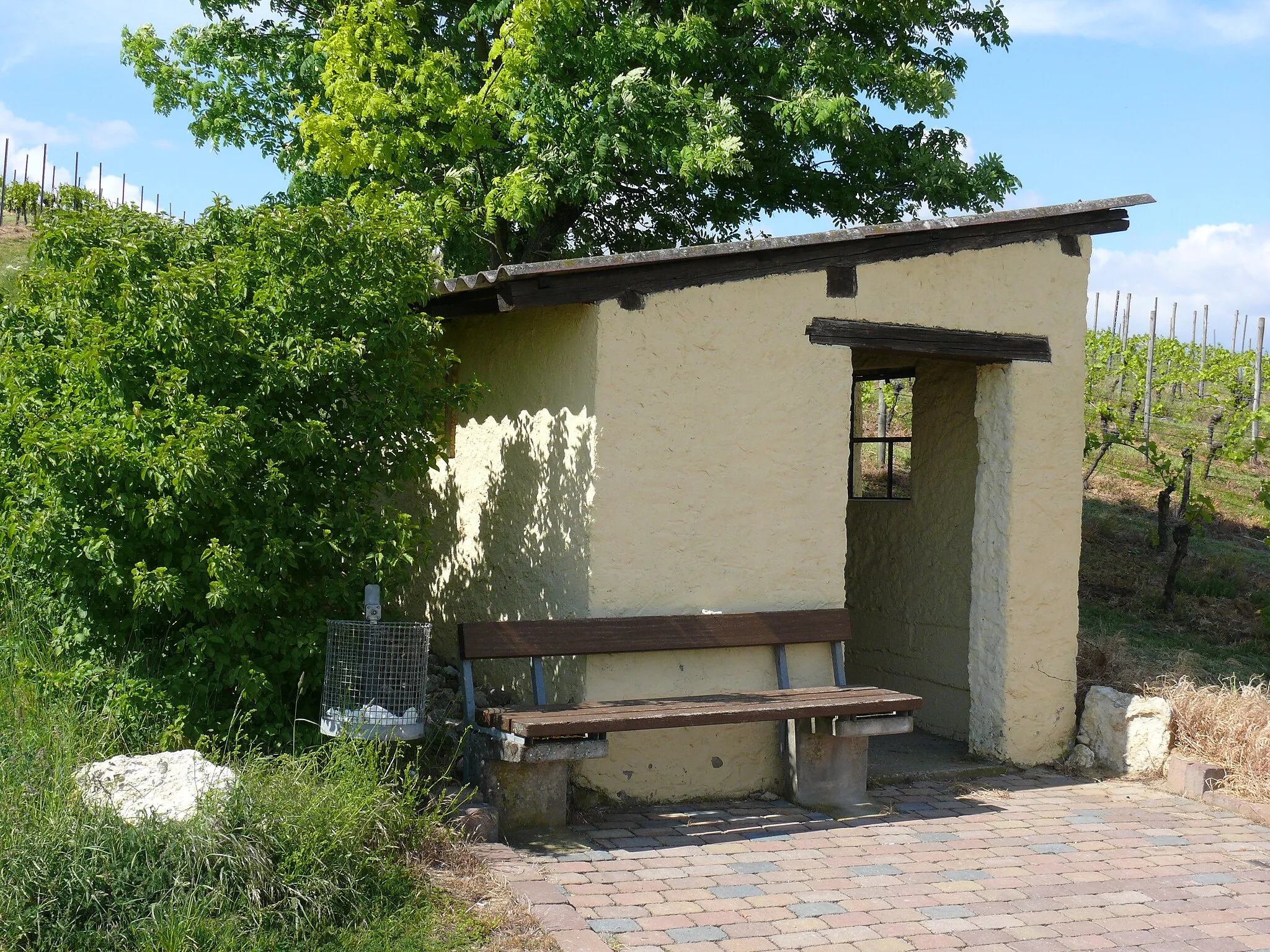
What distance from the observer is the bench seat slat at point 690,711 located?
5348 mm

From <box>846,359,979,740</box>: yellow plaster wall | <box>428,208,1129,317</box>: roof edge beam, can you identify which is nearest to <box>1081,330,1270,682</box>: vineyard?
<box>846,359,979,740</box>: yellow plaster wall

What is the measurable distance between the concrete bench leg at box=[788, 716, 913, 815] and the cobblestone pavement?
0.14 meters

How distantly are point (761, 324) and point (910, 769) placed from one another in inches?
120

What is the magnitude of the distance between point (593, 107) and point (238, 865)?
8861mm

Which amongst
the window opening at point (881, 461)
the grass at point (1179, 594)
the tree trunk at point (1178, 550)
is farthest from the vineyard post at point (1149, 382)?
the window opening at point (881, 461)

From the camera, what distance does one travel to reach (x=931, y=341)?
7125 millimetres

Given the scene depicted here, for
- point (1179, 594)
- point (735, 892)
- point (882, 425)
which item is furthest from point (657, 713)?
point (882, 425)

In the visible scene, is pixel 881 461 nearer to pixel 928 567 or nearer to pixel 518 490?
pixel 928 567

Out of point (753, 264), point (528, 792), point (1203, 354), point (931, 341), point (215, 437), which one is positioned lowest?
point (528, 792)

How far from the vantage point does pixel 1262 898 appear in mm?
5234

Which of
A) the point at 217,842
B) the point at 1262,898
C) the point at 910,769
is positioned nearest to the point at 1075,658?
the point at 910,769

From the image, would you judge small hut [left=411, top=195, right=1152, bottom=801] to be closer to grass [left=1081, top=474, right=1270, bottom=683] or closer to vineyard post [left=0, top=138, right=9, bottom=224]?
grass [left=1081, top=474, right=1270, bottom=683]

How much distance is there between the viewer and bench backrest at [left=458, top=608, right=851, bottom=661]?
19.0 ft

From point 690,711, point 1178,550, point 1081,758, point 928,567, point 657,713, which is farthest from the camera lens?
point 1178,550
